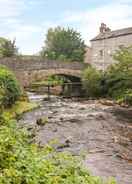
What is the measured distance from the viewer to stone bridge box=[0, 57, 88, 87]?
132 feet

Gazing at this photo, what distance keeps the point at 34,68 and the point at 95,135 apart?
25.6 meters

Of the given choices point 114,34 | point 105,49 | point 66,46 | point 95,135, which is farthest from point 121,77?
point 66,46

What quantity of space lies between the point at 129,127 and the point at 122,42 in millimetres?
29253

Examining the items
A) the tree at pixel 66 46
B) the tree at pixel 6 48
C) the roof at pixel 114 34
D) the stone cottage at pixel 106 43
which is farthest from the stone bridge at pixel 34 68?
the tree at pixel 66 46

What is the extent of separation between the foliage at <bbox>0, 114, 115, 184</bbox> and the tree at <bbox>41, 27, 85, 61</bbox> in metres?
55.9

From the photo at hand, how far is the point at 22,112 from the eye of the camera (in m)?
25.1

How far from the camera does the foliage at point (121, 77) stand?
34.8 metres

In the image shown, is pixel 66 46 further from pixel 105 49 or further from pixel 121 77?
pixel 121 77

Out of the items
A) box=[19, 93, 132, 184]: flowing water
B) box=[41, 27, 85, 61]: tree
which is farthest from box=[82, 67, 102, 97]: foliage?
box=[41, 27, 85, 61]: tree

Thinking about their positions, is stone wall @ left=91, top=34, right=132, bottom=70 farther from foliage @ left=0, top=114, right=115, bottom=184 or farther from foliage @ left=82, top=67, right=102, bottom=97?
foliage @ left=0, top=114, right=115, bottom=184

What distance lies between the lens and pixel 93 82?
3900 cm

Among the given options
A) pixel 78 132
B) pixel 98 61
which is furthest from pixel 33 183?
pixel 98 61

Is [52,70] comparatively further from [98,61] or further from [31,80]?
[98,61]

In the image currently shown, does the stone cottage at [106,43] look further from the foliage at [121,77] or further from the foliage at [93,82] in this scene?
the foliage at [121,77]
